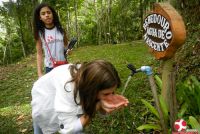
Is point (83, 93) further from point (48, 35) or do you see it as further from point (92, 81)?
point (48, 35)

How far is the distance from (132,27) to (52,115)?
25522mm

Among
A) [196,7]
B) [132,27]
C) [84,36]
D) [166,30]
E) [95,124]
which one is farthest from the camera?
[84,36]

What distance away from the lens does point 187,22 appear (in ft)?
28.8

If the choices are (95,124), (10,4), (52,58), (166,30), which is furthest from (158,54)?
(10,4)

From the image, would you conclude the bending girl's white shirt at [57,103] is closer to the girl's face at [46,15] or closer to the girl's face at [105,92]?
the girl's face at [105,92]

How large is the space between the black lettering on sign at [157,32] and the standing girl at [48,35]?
1.06 meters

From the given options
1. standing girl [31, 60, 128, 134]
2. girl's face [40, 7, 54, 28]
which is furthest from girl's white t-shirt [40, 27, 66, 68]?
standing girl [31, 60, 128, 134]

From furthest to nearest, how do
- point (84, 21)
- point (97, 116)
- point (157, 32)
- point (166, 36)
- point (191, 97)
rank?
point (84, 21) < point (97, 116) < point (191, 97) < point (157, 32) < point (166, 36)

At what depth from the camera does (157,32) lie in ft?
12.5

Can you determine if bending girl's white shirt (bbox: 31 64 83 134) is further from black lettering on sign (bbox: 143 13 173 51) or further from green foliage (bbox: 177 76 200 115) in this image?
green foliage (bbox: 177 76 200 115)

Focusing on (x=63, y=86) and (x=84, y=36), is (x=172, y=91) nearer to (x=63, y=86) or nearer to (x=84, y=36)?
(x=63, y=86)

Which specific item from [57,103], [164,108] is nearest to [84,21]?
[164,108]

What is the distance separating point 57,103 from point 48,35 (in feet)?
7.32

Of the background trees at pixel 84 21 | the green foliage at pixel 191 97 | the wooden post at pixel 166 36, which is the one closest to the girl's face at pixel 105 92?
the wooden post at pixel 166 36
